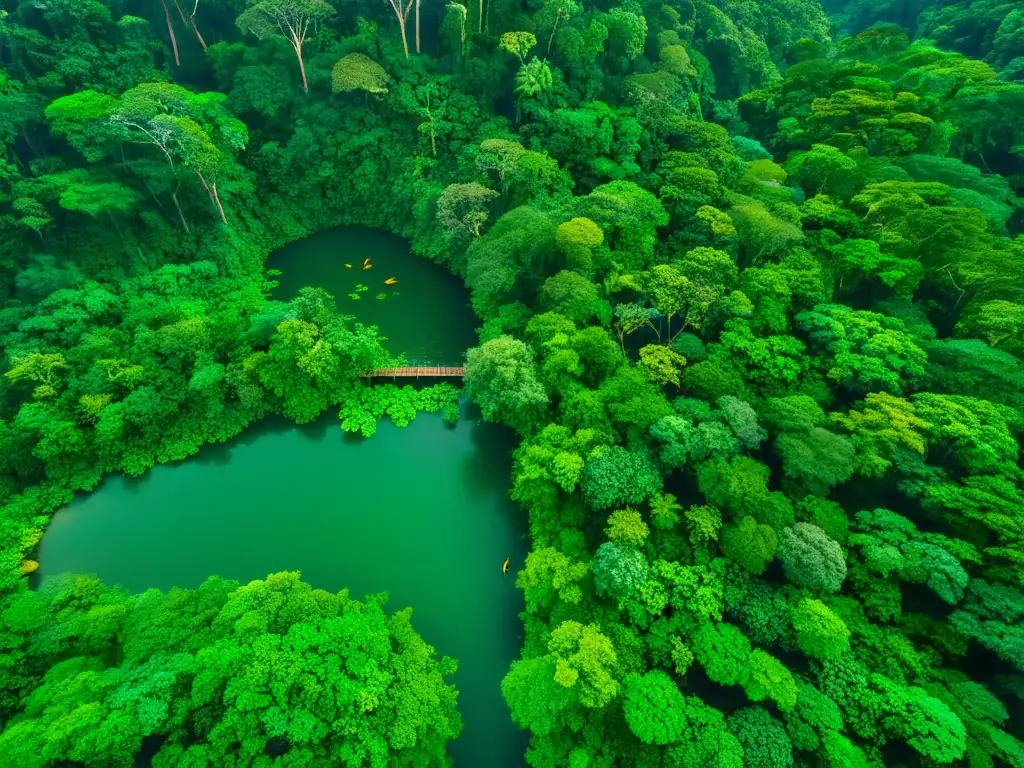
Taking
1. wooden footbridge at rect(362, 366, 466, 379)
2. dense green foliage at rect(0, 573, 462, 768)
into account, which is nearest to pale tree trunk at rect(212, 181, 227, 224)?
wooden footbridge at rect(362, 366, 466, 379)

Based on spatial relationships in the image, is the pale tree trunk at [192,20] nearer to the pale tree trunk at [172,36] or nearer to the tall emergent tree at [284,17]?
the pale tree trunk at [172,36]

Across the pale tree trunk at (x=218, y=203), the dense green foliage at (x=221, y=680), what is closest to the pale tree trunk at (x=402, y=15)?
the pale tree trunk at (x=218, y=203)

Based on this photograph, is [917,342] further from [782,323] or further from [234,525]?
[234,525]

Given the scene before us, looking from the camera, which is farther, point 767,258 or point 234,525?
point 767,258

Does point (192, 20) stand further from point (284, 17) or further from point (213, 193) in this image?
point (213, 193)

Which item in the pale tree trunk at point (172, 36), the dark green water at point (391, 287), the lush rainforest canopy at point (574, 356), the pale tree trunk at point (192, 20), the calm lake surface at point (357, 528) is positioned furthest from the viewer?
the pale tree trunk at point (192, 20)

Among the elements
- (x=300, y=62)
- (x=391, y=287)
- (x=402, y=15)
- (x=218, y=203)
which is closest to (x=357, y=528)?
(x=391, y=287)

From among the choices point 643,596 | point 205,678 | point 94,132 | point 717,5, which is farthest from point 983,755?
point 717,5
